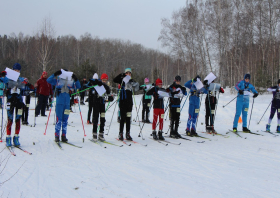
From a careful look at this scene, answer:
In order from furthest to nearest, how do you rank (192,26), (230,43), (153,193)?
1. (192,26)
2. (230,43)
3. (153,193)

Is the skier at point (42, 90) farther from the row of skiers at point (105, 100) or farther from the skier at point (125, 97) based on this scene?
the skier at point (125, 97)

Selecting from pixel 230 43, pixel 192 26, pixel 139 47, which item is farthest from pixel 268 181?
pixel 139 47

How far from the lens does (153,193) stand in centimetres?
348

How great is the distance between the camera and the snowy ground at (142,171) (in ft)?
11.7

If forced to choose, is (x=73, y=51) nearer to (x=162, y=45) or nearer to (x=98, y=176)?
(x=162, y=45)

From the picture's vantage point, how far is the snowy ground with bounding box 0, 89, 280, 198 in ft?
11.7

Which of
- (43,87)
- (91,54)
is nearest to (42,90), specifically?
(43,87)

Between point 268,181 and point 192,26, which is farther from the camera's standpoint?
point 192,26

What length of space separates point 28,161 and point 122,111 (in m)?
2.99

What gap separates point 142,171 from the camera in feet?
14.4

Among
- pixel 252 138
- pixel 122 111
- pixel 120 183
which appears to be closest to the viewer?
pixel 120 183

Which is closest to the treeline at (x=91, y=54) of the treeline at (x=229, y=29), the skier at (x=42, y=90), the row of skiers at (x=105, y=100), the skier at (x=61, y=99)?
the treeline at (x=229, y=29)

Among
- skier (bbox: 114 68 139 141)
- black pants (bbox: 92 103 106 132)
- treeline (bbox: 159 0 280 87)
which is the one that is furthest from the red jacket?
treeline (bbox: 159 0 280 87)

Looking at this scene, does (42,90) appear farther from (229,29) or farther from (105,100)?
(229,29)
